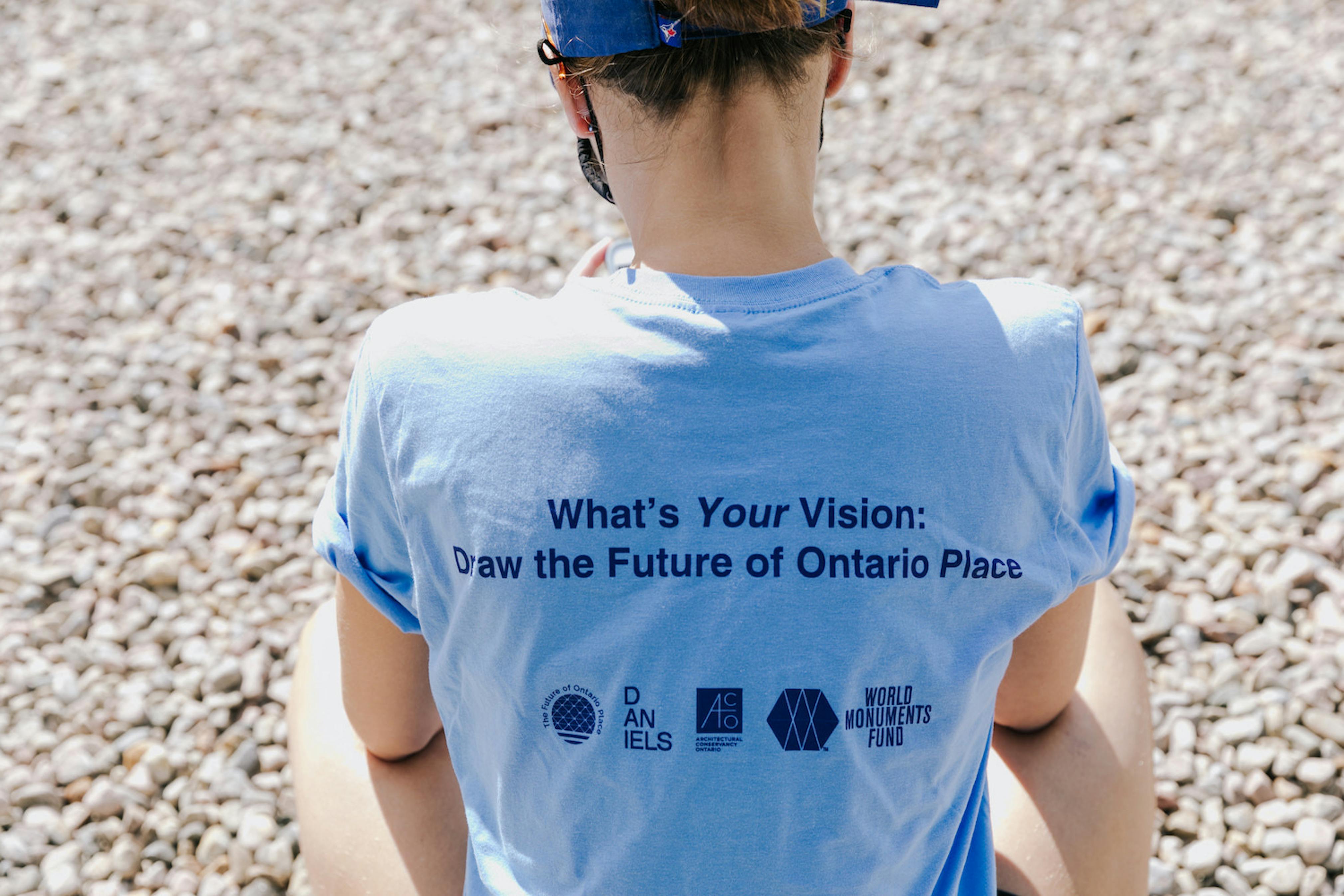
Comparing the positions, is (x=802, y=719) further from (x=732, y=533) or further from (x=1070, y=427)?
(x=1070, y=427)

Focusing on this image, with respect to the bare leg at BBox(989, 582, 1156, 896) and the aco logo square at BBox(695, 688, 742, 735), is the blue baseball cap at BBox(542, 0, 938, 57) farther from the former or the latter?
the bare leg at BBox(989, 582, 1156, 896)

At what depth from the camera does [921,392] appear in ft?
3.10

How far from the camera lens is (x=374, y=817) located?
152cm

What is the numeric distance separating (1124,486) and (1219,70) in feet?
9.77

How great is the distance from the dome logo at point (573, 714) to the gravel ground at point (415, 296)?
2.56 ft

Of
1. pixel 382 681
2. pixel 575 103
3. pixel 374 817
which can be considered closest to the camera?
pixel 575 103

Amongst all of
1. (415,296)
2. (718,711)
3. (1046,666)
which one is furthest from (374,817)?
(415,296)

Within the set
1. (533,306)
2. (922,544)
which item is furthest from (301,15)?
(922,544)

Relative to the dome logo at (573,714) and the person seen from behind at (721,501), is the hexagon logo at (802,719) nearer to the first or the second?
the person seen from behind at (721,501)

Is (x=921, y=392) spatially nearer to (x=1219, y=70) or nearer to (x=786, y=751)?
(x=786, y=751)

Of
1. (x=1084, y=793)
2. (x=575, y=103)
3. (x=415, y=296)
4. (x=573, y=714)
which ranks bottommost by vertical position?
(x=1084, y=793)

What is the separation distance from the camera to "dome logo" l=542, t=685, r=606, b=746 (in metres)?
0.97

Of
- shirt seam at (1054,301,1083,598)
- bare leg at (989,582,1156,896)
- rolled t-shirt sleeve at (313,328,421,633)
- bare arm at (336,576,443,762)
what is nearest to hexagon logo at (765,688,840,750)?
shirt seam at (1054,301,1083,598)

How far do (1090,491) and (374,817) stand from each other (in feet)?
3.41
